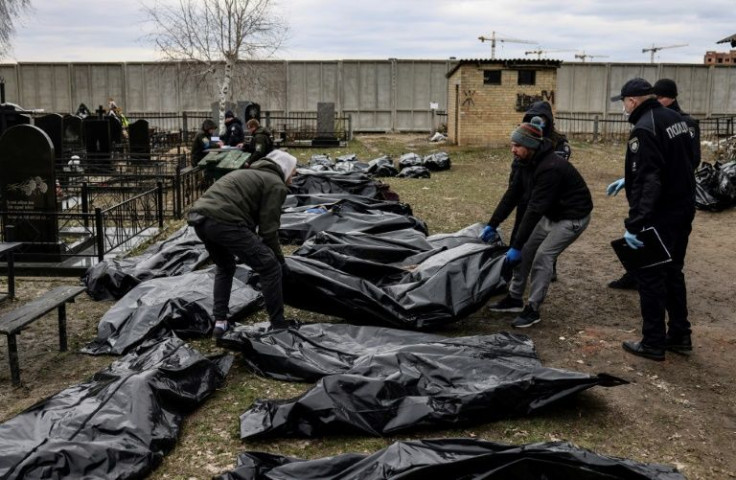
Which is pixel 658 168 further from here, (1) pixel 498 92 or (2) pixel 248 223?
(1) pixel 498 92

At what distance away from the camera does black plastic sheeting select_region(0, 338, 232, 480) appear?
319 cm

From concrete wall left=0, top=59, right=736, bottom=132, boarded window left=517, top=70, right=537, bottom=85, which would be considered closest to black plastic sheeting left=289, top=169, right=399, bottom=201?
boarded window left=517, top=70, right=537, bottom=85

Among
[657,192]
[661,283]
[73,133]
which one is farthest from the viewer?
[73,133]

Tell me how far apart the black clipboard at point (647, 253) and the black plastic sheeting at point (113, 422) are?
2.92 meters

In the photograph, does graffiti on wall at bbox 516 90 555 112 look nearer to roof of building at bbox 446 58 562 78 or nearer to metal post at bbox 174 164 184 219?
roof of building at bbox 446 58 562 78

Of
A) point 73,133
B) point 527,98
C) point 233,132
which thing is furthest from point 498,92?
point 73,133

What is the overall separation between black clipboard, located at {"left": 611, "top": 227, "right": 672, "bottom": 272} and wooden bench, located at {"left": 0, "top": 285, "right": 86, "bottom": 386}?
13.4ft

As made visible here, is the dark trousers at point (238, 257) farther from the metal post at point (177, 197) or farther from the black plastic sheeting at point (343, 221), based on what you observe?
the metal post at point (177, 197)

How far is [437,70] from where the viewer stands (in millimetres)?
34000

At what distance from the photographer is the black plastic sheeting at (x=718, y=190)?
1116 cm

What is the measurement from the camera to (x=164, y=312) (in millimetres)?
5469

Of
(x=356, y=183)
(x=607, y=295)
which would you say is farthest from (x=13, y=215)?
(x=607, y=295)

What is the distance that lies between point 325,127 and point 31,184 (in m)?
17.7

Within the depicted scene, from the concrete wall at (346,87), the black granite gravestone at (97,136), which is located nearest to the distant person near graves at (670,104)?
the black granite gravestone at (97,136)
